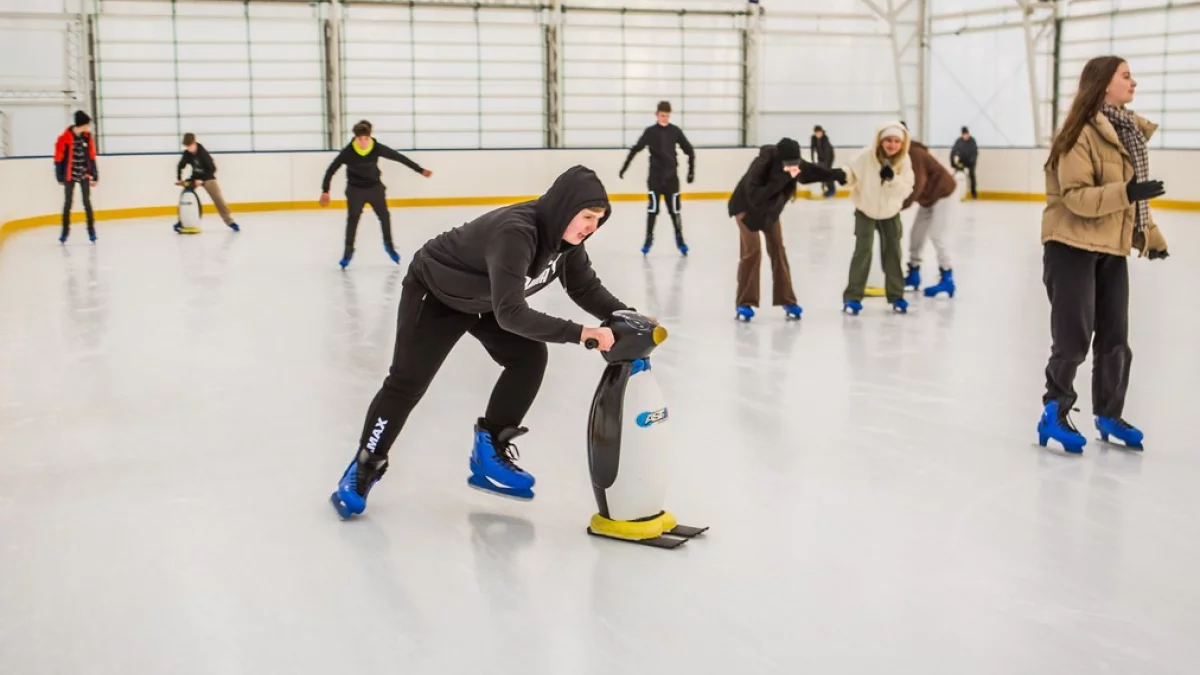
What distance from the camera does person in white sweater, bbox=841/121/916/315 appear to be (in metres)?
9.21

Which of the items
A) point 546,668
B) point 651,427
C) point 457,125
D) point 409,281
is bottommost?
point 546,668

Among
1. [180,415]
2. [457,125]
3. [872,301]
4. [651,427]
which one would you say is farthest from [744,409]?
[457,125]

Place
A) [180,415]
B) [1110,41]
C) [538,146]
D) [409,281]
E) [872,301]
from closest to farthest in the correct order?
[409,281], [180,415], [872,301], [1110,41], [538,146]

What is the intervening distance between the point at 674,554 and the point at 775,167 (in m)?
5.32

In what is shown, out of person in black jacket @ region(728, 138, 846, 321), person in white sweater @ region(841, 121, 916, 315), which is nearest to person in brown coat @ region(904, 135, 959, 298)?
person in white sweater @ region(841, 121, 916, 315)

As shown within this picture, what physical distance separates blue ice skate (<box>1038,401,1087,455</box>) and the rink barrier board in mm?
13985

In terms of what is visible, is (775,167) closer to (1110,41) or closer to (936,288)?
(936,288)

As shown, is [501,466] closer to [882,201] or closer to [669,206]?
[882,201]

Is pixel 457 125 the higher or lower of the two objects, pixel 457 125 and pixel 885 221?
the higher

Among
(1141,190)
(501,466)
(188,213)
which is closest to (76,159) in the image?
(188,213)

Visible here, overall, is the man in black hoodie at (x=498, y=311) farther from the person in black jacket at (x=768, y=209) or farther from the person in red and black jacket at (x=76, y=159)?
the person in red and black jacket at (x=76, y=159)

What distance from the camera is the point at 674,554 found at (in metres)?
4.05

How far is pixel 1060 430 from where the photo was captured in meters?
5.32

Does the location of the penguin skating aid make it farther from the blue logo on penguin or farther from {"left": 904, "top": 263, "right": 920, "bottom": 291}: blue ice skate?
{"left": 904, "top": 263, "right": 920, "bottom": 291}: blue ice skate
